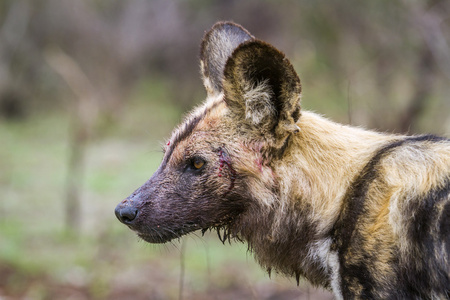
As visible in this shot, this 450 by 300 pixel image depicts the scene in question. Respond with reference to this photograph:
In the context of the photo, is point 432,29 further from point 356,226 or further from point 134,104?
point 134,104

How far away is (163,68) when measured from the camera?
1567 centimetres

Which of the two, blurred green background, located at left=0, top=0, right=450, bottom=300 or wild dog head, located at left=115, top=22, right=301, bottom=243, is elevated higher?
blurred green background, located at left=0, top=0, right=450, bottom=300

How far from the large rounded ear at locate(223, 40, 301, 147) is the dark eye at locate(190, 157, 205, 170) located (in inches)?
10.1

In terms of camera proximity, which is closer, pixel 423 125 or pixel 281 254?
pixel 281 254

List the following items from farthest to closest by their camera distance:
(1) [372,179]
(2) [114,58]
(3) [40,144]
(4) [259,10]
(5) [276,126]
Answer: (2) [114,58], (4) [259,10], (3) [40,144], (5) [276,126], (1) [372,179]

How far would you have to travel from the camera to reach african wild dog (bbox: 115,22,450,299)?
2.28 metres

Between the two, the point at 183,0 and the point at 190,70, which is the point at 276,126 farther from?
the point at 183,0

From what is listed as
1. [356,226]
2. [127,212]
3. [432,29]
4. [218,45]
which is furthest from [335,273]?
[432,29]

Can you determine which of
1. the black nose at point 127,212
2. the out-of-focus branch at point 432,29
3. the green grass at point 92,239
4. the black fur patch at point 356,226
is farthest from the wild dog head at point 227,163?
the out-of-focus branch at point 432,29

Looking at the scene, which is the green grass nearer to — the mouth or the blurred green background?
the blurred green background

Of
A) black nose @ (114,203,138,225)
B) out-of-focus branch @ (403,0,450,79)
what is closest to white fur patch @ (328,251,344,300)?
black nose @ (114,203,138,225)

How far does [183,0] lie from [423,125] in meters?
9.25

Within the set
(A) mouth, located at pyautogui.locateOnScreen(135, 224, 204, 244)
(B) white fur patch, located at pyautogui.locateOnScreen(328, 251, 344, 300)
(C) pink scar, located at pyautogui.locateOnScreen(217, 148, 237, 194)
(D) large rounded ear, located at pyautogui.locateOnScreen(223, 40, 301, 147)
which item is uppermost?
(D) large rounded ear, located at pyautogui.locateOnScreen(223, 40, 301, 147)

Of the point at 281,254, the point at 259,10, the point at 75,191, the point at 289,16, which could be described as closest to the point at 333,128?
the point at 281,254
